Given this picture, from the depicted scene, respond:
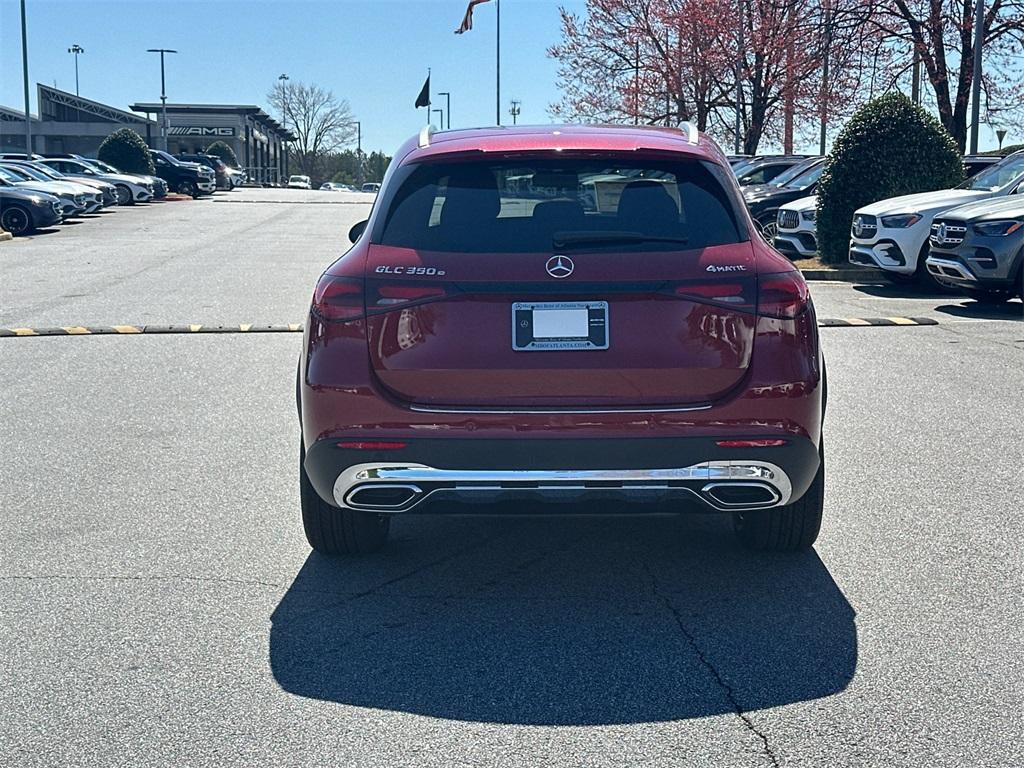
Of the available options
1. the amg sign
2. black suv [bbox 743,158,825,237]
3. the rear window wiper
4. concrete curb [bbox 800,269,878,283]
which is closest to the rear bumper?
the rear window wiper

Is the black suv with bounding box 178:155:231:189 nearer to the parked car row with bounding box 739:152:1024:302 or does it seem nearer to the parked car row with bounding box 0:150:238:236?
the parked car row with bounding box 0:150:238:236

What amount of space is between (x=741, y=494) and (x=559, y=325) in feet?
2.76

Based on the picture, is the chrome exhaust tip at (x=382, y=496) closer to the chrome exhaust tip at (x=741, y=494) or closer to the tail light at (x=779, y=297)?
the chrome exhaust tip at (x=741, y=494)

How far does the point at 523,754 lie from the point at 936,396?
596 cm

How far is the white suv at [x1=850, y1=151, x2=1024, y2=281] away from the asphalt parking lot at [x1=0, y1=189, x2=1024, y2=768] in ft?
25.2

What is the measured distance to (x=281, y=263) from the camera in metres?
20.0

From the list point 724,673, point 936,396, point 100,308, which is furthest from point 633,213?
point 100,308

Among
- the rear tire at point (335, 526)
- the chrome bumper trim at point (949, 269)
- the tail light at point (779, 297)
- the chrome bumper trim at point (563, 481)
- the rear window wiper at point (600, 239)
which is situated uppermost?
the rear window wiper at point (600, 239)

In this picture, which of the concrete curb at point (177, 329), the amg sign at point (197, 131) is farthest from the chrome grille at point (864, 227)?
the amg sign at point (197, 131)

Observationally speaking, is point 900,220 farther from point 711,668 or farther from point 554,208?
point 711,668

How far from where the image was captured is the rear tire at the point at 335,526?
16.0 ft

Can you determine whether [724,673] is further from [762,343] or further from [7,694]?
[7,694]

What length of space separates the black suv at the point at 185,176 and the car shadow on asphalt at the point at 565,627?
158ft

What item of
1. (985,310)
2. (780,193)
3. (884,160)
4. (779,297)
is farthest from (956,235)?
(779,297)
